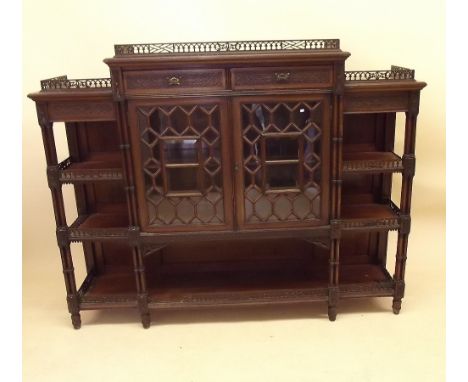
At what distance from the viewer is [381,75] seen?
2.54 meters

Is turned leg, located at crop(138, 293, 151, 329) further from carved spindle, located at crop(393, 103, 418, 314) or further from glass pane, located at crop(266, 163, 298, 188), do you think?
carved spindle, located at crop(393, 103, 418, 314)

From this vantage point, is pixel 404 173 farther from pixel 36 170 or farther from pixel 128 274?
pixel 36 170

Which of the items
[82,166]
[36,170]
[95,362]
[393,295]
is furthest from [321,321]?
[36,170]

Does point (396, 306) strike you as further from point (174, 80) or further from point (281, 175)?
point (174, 80)

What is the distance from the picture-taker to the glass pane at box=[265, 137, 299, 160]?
98.4 inches

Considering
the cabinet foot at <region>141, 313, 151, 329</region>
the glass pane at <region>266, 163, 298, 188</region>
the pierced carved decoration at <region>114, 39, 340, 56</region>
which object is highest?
the pierced carved decoration at <region>114, 39, 340, 56</region>

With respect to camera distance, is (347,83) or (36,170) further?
(36,170)

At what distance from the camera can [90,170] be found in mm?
2609

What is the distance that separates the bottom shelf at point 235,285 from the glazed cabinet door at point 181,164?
46 centimetres

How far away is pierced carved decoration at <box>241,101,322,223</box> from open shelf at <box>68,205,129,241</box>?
0.73 metres

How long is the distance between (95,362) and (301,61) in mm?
1813

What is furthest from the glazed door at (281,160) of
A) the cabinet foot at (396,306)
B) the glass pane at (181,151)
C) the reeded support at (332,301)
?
the cabinet foot at (396,306)

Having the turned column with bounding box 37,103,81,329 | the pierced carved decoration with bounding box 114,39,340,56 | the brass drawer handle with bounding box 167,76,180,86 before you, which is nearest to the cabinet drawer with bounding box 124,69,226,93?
the brass drawer handle with bounding box 167,76,180,86

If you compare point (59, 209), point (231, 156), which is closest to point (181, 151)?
point (231, 156)
